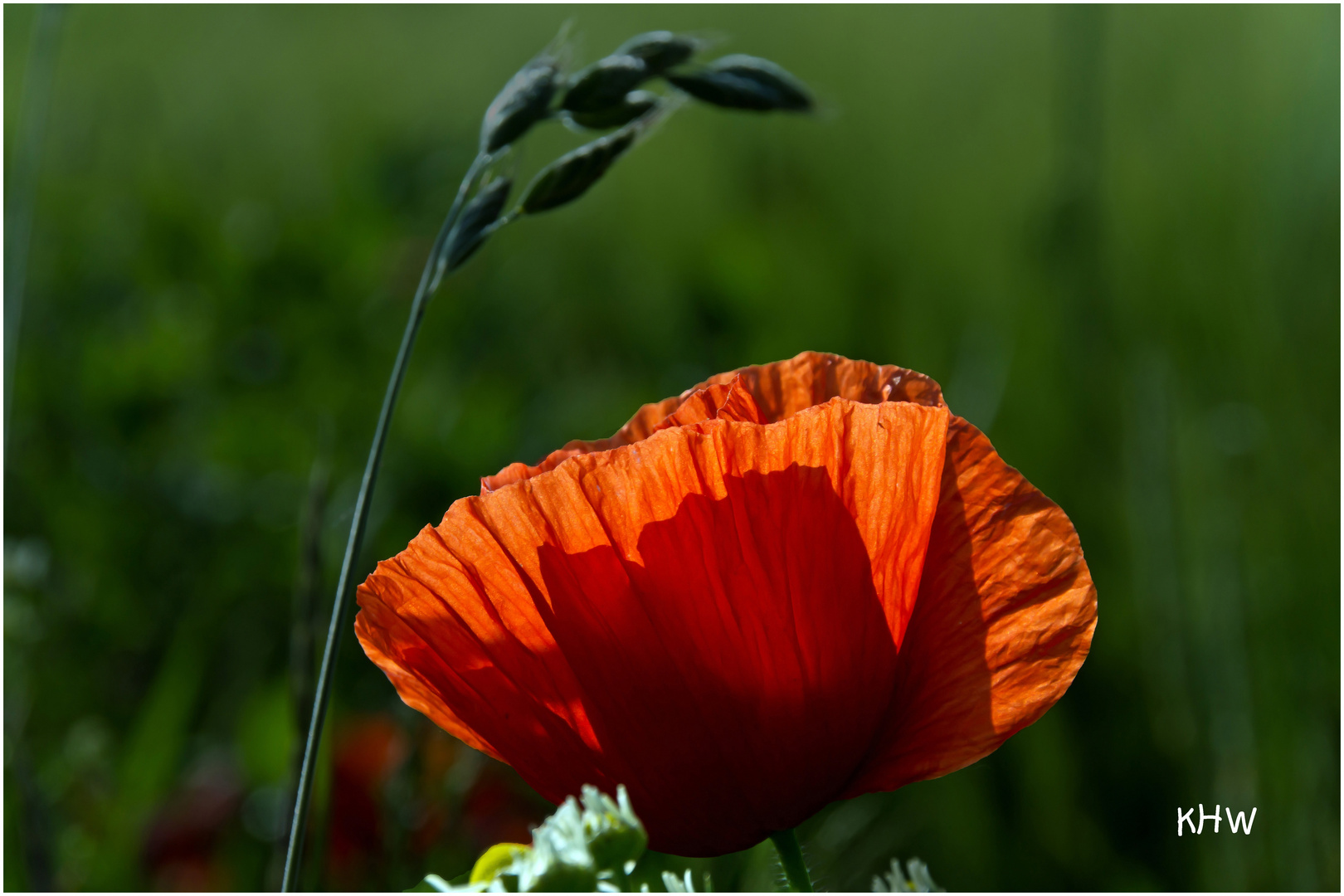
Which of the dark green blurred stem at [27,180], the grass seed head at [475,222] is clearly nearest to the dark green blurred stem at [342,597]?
the grass seed head at [475,222]

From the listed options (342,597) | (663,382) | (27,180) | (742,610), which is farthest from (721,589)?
(663,382)

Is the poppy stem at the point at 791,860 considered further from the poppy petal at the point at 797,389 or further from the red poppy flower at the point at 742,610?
the poppy petal at the point at 797,389

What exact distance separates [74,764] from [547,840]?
75 cm

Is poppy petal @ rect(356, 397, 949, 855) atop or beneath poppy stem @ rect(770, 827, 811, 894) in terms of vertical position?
atop

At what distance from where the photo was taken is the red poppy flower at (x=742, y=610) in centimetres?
34

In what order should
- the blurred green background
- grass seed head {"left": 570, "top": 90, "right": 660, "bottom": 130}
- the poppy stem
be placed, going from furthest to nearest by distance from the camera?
the blurred green background → grass seed head {"left": 570, "top": 90, "right": 660, "bottom": 130} → the poppy stem

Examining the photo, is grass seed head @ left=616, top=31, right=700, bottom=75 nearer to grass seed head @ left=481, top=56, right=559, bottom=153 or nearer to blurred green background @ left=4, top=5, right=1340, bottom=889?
grass seed head @ left=481, top=56, right=559, bottom=153

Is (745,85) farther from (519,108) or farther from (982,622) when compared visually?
(982,622)

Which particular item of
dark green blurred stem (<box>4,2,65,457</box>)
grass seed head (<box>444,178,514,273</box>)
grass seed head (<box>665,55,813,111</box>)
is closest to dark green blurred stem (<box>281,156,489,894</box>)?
grass seed head (<box>444,178,514,273</box>)

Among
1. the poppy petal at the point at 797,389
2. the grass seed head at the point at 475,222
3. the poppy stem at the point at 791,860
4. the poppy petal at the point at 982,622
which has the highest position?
the grass seed head at the point at 475,222

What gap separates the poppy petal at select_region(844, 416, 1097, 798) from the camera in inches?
13.6

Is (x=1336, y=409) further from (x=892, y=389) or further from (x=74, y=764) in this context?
(x=74, y=764)

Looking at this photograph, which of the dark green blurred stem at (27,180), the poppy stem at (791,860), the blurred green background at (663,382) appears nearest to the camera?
the poppy stem at (791,860)

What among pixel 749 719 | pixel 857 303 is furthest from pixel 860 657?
pixel 857 303
